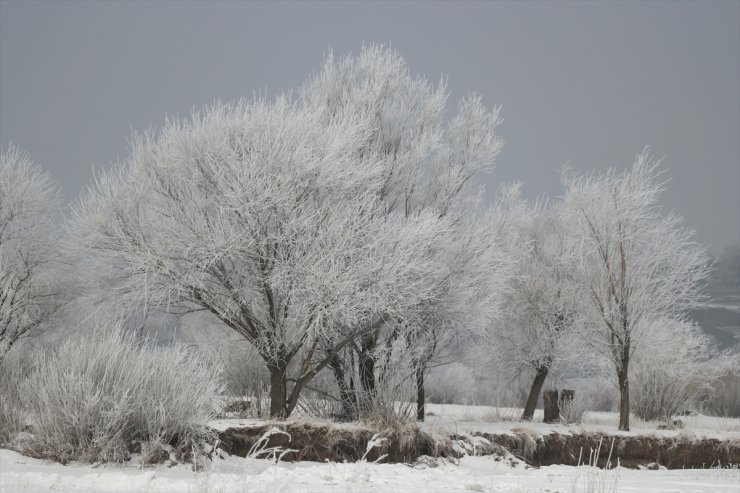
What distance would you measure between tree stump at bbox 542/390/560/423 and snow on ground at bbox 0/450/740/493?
616 cm

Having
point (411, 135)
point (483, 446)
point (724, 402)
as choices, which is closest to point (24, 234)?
point (411, 135)

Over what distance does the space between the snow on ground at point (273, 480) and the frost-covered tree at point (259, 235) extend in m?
2.83

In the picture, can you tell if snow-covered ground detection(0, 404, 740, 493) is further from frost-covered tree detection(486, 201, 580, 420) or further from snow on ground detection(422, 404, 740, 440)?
frost-covered tree detection(486, 201, 580, 420)

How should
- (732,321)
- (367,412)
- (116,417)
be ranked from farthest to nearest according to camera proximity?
1. (732,321)
2. (367,412)
3. (116,417)

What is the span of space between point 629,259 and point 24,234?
46.6 ft

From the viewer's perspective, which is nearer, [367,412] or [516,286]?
[367,412]

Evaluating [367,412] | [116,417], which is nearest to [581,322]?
[367,412]

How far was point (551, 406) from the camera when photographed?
60.2ft

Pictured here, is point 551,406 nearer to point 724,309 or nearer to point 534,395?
point 534,395

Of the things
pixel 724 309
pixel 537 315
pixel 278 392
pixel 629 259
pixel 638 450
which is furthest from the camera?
pixel 724 309

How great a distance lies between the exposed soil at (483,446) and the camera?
36.8ft

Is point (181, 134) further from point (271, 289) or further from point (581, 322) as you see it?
point (581, 322)

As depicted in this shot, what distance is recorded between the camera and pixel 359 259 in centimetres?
1278

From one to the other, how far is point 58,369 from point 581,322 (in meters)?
12.0
